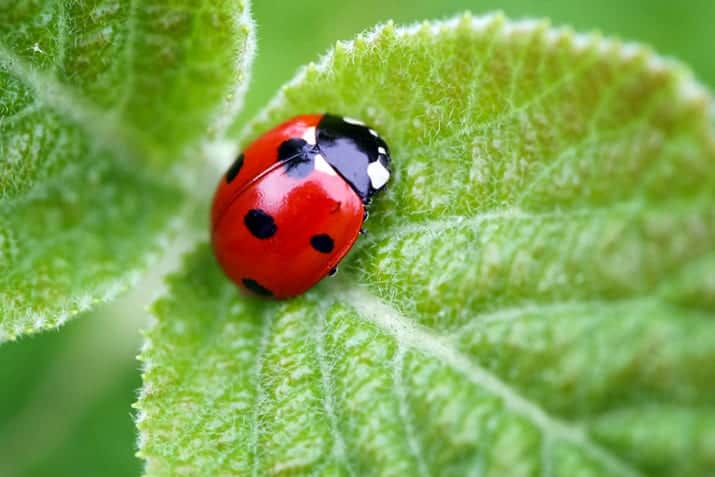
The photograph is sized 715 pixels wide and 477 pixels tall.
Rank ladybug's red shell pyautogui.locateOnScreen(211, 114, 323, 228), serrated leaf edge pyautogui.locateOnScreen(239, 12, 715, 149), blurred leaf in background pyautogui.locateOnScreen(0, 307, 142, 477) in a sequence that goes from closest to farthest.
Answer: serrated leaf edge pyautogui.locateOnScreen(239, 12, 715, 149) → ladybug's red shell pyautogui.locateOnScreen(211, 114, 323, 228) → blurred leaf in background pyautogui.locateOnScreen(0, 307, 142, 477)

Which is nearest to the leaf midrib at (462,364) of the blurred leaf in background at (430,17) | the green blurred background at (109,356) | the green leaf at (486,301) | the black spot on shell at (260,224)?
the green leaf at (486,301)

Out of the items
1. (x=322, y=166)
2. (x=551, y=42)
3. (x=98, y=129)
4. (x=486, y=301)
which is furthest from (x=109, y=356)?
(x=551, y=42)

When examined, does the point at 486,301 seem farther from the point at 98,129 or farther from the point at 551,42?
the point at 98,129

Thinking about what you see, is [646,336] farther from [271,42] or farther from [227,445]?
[271,42]

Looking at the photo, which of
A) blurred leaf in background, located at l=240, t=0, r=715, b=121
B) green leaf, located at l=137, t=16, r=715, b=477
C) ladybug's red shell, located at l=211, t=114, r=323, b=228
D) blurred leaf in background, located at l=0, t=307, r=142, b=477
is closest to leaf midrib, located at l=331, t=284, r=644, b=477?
green leaf, located at l=137, t=16, r=715, b=477

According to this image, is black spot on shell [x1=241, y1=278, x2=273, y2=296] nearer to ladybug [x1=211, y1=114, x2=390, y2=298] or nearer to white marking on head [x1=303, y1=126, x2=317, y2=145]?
ladybug [x1=211, y1=114, x2=390, y2=298]

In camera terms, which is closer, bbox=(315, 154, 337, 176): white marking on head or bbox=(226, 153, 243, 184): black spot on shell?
bbox=(315, 154, 337, 176): white marking on head
